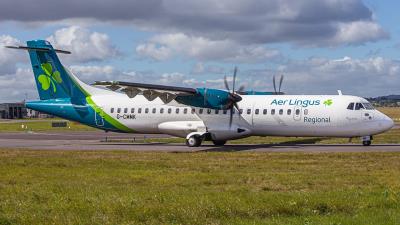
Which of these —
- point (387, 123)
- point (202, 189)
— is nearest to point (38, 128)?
point (387, 123)

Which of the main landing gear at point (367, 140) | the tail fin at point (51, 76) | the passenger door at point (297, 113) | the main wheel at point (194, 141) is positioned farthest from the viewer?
the tail fin at point (51, 76)

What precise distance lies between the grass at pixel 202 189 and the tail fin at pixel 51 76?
11.8 metres

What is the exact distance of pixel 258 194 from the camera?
12438 millimetres

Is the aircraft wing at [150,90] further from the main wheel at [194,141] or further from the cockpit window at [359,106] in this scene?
the cockpit window at [359,106]

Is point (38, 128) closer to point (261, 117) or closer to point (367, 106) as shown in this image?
point (261, 117)

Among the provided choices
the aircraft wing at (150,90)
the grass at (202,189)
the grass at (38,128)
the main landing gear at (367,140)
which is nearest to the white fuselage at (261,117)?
the main landing gear at (367,140)

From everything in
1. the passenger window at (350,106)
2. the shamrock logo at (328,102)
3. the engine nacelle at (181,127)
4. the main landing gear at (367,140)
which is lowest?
the main landing gear at (367,140)

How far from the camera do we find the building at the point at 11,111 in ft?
495

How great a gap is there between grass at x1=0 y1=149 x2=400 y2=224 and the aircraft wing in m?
6.73

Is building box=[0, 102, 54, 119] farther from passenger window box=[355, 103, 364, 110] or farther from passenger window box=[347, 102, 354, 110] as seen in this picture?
passenger window box=[355, 103, 364, 110]

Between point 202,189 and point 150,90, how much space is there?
1887 cm

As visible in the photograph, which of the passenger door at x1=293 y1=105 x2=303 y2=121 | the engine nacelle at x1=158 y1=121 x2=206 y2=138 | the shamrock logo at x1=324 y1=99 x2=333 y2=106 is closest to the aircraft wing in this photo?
the engine nacelle at x1=158 y1=121 x2=206 y2=138

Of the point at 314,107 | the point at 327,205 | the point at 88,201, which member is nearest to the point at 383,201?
the point at 327,205

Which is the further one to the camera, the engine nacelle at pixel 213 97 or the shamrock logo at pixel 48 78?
the shamrock logo at pixel 48 78
